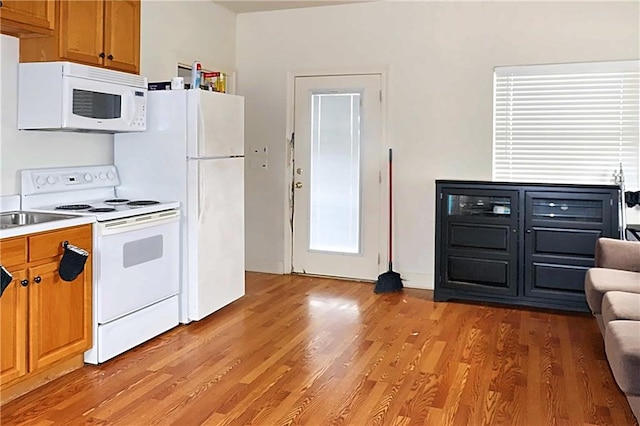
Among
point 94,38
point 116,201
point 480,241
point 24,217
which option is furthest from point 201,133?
point 480,241

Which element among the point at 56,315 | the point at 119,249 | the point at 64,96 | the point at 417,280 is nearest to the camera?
the point at 56,315

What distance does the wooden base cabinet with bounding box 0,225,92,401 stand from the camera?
268 cm

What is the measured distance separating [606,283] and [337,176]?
2701mm

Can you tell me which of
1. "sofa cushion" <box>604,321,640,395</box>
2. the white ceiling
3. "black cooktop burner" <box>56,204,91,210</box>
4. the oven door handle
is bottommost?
"sofa cushion" <box>604,321,640,395</box>

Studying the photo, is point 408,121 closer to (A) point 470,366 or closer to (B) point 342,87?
(B) point 342,87

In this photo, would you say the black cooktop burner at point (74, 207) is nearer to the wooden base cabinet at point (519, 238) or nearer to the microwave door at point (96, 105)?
the microwave door at point (96, 105)

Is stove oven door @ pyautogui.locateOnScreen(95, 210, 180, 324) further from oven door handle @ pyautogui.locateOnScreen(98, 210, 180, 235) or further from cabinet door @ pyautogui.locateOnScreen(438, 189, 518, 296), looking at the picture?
cabinet door @ pyautogui.locateOnScreen(438, 189, 518, 296)

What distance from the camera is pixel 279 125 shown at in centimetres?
564

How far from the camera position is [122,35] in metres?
3.78

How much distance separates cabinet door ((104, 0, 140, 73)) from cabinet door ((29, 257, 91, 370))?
1.38 m

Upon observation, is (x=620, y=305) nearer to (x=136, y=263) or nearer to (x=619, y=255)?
(x=619, y=255)

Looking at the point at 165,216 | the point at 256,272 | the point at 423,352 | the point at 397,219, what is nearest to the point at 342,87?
the point at 397,219

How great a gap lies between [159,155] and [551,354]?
2.81 meters

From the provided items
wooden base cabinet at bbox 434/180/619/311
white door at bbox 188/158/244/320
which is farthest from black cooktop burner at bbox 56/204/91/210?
wooden base cabinet at bbox 434/180/619/311
